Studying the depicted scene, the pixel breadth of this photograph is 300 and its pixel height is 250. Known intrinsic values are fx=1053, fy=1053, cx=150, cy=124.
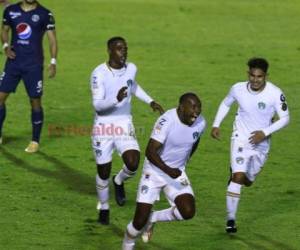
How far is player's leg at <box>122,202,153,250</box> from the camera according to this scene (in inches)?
515

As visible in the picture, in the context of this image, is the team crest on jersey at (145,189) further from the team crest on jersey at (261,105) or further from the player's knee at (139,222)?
the team crest on jersey at (261,105)

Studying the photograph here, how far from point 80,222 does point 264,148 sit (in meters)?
2.86

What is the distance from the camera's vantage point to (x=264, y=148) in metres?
15.0

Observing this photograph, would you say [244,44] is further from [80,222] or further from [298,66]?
[80,222]

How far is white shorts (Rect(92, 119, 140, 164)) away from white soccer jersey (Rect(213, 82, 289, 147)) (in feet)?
4.28

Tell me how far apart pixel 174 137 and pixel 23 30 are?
6387 mm

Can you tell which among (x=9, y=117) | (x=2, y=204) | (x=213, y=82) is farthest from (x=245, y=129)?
(x=213, y=82)

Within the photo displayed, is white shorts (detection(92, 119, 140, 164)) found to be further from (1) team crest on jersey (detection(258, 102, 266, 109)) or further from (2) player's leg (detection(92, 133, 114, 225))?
(1) team crest on jersey (detection(258, 102, 266, 109))

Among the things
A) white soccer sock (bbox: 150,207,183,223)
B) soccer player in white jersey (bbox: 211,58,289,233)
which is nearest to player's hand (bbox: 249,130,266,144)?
soccer player in white jersey (bbox: 211,58,289,233)

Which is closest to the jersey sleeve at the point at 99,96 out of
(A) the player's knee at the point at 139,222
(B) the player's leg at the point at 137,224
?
(B) the player's leg at the point at 137,224

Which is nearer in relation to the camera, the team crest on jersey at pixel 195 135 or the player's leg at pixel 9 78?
the team crest on jersey at pixel 195 135

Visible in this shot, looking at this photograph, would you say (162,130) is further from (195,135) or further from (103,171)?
(103,171)

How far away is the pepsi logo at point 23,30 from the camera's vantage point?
1866cm

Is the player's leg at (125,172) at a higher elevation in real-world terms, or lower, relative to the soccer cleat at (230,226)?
higher
